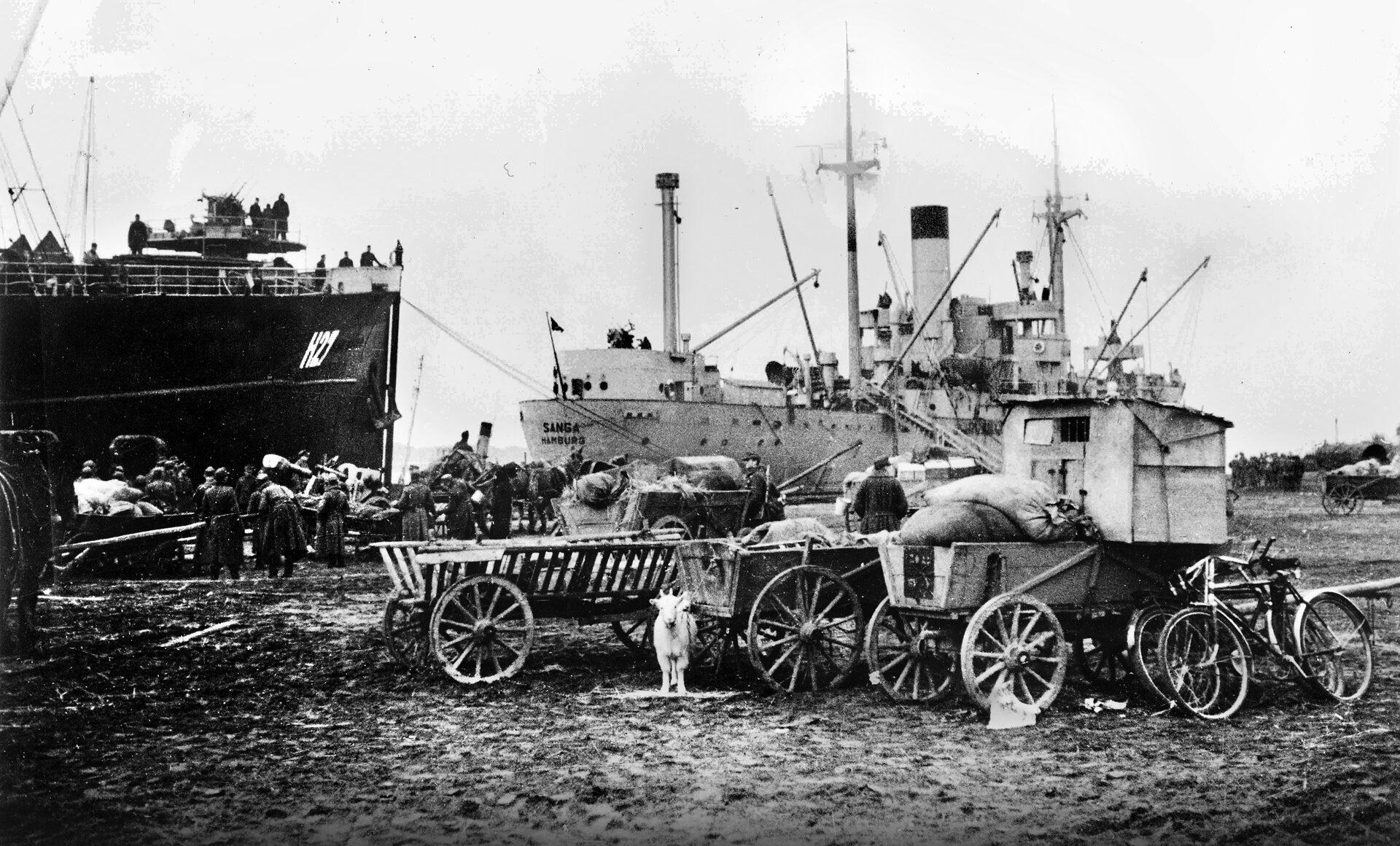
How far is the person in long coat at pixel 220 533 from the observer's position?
53.1 ft

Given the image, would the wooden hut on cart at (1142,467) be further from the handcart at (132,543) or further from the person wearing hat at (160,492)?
the person wearing hat at (160,492)

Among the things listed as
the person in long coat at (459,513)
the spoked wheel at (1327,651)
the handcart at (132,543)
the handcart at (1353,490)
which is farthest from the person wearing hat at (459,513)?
the handcart at (1353,490)

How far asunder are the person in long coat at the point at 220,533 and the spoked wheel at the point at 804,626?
10.3 meters

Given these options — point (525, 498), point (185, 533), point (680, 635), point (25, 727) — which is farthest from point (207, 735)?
point (525, 498)

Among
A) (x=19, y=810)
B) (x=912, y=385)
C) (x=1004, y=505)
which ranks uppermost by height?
(x=912, y=385)

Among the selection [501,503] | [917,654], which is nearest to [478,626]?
[917,654]

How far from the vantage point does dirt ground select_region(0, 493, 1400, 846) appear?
5215 millimetres

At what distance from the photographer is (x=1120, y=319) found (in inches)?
1495

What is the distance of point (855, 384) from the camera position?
122 feet

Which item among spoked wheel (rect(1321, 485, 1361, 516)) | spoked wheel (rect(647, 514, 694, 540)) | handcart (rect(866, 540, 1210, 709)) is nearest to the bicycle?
handcart (rect(866, 540, 1210, 709))

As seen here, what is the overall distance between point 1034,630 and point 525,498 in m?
18.7

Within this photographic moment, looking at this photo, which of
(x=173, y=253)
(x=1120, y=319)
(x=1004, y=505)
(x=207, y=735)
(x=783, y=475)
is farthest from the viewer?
(x=1120, y=319)

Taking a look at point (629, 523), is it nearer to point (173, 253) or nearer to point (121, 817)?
point (121, 817)

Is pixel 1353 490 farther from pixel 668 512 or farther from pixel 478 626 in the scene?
pixel 478 626
